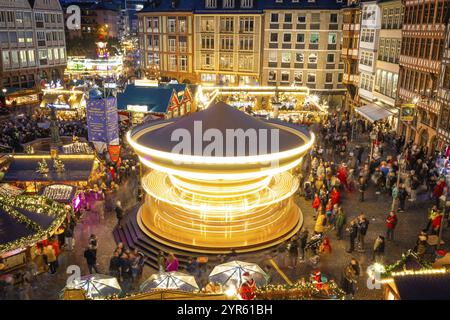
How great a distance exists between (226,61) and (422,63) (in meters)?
29.2

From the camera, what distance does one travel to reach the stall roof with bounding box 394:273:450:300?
8.51m

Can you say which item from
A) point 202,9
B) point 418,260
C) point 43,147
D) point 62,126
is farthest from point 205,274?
point 202,9

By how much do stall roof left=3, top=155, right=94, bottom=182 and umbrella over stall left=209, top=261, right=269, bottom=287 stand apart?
10887 mm

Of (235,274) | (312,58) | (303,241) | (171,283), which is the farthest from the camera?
(312,58)

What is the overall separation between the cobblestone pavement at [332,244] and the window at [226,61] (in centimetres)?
3649

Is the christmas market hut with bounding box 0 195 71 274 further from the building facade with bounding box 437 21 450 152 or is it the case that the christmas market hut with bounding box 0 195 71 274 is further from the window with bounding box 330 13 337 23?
the window with bounding box 330 13 337 23

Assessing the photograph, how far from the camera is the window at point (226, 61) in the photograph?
5525 cm

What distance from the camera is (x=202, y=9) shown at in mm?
54656

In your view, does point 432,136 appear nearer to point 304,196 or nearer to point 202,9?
point 304,196

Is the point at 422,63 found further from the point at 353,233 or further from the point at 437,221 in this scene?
the point at 353,233

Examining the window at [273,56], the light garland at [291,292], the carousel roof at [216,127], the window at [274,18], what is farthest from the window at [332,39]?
the light garland at [291,292]

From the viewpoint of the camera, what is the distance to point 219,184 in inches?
687

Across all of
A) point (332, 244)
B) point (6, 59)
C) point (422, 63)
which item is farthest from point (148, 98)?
point (6, 59)

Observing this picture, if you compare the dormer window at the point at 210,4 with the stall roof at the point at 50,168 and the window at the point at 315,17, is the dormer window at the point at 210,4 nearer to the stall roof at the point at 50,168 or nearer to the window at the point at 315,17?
the window at the point at 315,17
